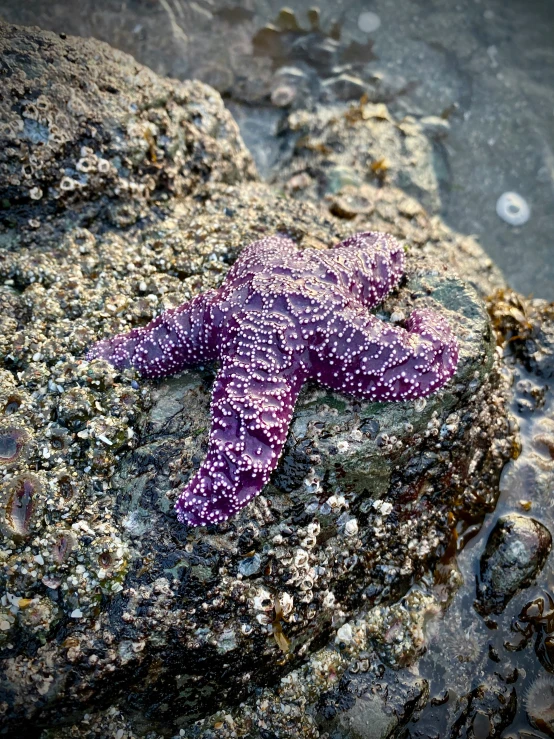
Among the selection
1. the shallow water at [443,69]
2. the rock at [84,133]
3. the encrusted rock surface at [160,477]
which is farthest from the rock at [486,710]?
the rock at [84,133]

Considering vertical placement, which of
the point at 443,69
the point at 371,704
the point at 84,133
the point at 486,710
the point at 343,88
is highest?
the point at 443,69

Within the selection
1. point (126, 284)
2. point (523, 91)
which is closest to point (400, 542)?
point (126, 284)

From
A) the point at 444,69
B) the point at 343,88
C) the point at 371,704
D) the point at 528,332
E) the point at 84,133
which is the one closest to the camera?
the point at 371,704

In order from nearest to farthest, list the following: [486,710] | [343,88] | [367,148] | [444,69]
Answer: [486,710] → [367,148] → [343,88] → [444,69]

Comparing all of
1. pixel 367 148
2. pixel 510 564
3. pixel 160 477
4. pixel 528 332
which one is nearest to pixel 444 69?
pixel 367 148

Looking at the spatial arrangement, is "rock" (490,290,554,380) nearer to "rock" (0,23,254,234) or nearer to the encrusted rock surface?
the encrusted rock surface

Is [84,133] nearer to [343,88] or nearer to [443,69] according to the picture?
[343,88]

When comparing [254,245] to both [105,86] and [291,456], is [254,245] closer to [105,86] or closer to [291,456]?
[291,456]

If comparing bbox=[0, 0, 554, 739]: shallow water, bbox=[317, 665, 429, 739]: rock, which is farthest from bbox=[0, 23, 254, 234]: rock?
bbox=[317, 665, 429, 739]: rock
